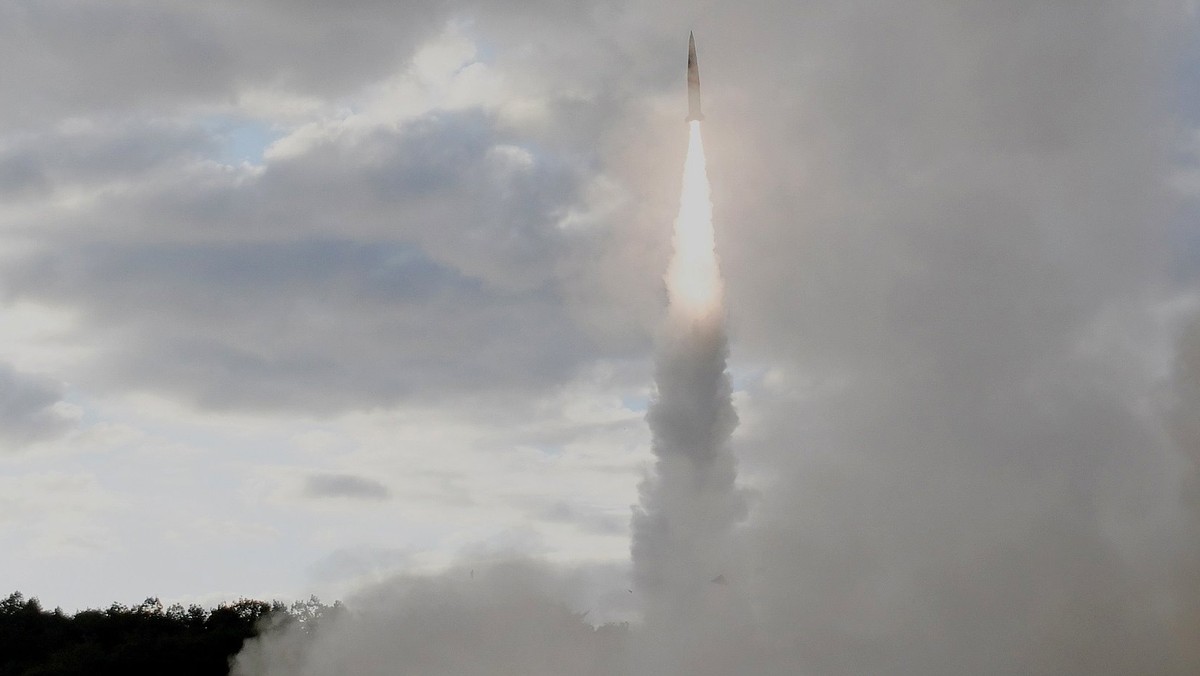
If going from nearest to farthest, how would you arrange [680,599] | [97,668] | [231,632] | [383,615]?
[680,599] < [383,615] < [97,668] < [231,632]

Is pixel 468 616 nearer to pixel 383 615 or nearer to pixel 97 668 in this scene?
pixel 383 615

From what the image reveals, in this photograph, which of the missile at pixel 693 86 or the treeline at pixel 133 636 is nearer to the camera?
the missile at pixel 693 86

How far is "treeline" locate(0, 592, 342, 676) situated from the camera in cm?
9431

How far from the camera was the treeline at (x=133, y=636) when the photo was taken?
94312 millimetres

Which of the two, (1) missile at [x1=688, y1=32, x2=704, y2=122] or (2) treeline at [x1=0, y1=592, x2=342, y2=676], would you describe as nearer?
(1) missile at [x1=688, y1=32, x2=704, y2=122]

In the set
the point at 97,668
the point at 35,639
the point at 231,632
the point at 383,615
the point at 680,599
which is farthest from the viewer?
the point at 35,639

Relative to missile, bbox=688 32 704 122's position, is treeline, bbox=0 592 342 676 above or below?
below

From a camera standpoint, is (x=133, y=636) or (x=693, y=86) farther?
(x=133, y=636)

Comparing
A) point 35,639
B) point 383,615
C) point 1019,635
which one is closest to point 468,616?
point 383,615

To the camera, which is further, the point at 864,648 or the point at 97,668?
the point at 97,668

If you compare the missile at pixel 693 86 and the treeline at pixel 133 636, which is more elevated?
the missile at pixel 693 86

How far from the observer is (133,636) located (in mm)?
102938

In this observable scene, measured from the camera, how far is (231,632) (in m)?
100

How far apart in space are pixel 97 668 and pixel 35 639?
52.9ft
